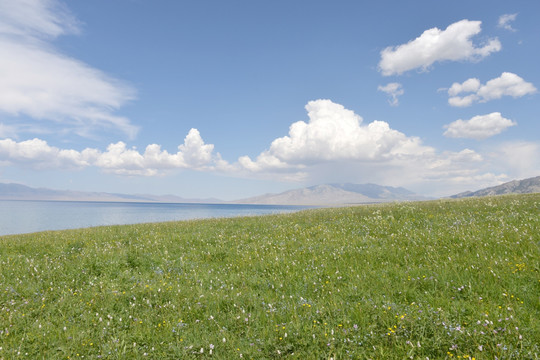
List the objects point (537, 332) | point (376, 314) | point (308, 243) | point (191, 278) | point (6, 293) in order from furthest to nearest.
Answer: point (308, 243)
point (191, 278)
point (6, 293)
point (376, 314)
point (537, 332)

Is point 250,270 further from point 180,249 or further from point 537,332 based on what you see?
point 537,332

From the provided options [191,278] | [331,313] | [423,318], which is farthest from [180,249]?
[423,318]

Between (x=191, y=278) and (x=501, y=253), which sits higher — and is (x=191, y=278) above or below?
below

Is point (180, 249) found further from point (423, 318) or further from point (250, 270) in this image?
point (423, 318)

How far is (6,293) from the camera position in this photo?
7445mm

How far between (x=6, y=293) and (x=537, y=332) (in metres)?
11.9

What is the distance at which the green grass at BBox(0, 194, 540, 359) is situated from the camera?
4.59 meters

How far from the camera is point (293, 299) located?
6496 mm

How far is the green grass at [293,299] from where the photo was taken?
181 inches

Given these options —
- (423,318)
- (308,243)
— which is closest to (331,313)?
(423,318)

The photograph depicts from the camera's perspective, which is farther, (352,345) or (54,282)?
(54,282)

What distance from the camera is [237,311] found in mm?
6105

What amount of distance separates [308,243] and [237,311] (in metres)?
5.27

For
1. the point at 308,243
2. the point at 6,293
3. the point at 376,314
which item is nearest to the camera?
the point at 376,314
